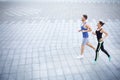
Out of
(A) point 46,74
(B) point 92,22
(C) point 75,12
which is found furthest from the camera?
(C) point 75,12

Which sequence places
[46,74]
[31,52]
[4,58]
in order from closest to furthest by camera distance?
1. [46,74]
2. [4,58]
3. [31,52]

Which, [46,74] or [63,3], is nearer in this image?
[46,74]

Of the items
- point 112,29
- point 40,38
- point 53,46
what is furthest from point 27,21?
point 112,29

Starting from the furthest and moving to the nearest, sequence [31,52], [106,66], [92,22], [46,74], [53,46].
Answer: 1. [92,22]
2. [53,46]
3. [31,52]
4. [106,66]
5. [46,74]

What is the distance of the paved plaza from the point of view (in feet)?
19.0

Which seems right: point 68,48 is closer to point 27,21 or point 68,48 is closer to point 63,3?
point 27,21

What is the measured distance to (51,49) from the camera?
775 cm

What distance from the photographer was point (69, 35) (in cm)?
955

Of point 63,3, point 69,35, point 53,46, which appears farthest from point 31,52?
point 63,3

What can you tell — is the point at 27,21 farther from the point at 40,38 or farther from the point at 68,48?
the point at 68,48

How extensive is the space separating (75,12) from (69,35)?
241 inches

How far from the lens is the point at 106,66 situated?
620 cm

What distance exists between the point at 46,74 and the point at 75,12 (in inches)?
411

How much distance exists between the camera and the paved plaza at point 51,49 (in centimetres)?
579
